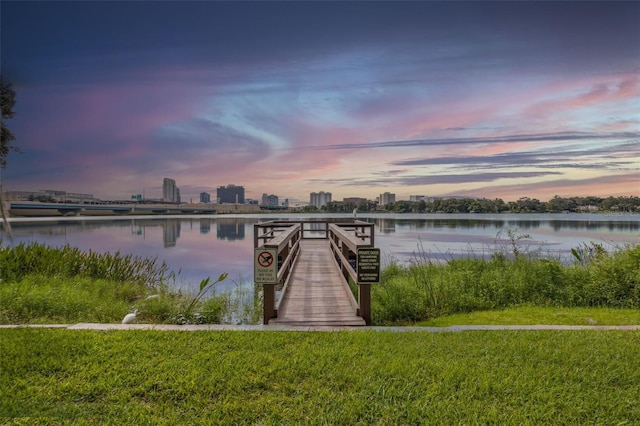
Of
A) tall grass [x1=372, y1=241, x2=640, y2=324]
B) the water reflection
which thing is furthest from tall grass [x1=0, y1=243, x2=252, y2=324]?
the water reflection

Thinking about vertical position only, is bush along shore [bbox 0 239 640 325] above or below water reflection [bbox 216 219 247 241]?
above

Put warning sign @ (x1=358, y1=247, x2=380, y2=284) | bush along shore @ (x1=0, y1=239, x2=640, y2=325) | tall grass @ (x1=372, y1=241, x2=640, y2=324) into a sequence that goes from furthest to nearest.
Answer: tall grass @ (x1=372, y1=241, x2=640, y2=324)
bush along shore @ (x1=0, y1=239, x2=640, y2=325)
warning sign @ (x1=358, y1=247, x2=380, y2=284)

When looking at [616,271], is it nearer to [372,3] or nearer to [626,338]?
[626,338]

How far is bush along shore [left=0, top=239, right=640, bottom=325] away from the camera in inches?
242

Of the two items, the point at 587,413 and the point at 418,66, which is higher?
the point at 418,66

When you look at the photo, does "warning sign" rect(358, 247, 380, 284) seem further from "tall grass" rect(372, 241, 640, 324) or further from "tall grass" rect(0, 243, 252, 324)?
"tall grass" rect(0, 243, 252, 324)

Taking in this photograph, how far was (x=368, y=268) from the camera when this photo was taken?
17.6ft

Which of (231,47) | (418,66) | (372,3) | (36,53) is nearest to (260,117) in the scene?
(231,47)

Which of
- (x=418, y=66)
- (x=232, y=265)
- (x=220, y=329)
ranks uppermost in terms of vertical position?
(x=418, y=66)

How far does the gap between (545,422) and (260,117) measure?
17.0 metres

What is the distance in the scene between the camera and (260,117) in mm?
17594

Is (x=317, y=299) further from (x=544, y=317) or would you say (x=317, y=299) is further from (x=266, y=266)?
(x=544, y=317)

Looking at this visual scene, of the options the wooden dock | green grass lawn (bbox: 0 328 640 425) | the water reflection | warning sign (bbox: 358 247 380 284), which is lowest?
the water reflection

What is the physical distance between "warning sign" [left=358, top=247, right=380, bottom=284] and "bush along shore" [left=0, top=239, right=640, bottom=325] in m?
1.36
